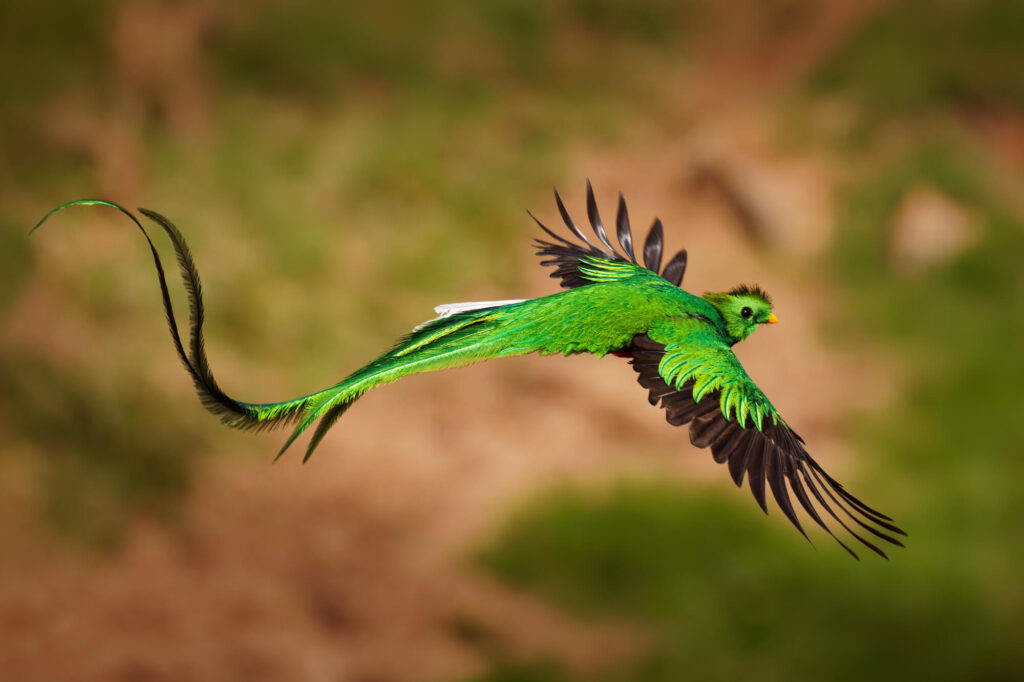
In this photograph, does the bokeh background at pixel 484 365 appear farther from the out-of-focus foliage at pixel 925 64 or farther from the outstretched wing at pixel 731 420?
the outstretched wing at pixel 731 420

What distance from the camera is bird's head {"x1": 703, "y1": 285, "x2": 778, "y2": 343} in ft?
10.9

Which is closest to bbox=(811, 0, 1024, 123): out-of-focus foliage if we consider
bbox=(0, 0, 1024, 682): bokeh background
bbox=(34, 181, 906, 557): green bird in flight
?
bbox=(0, 0, 1024, 682): bokeh background

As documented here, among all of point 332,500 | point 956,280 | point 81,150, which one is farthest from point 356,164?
point 956,280

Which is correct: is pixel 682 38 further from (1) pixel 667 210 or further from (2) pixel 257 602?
(2) pixel 257 602

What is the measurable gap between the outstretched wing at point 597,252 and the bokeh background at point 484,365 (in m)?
3.68

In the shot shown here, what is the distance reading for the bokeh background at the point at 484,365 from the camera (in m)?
7.30

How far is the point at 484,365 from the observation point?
879cm

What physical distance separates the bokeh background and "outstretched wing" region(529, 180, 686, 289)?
3.68 metres

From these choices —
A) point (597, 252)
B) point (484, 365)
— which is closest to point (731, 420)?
point (597, 252)

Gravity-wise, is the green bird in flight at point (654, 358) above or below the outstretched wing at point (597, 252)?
below

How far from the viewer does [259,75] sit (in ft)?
29.0

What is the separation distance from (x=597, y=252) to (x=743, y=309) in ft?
2.50

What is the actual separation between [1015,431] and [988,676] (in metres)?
1.81

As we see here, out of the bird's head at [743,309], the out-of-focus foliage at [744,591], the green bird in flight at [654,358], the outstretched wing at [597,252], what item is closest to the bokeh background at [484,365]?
the out-of-focus foliage at [744,591]
